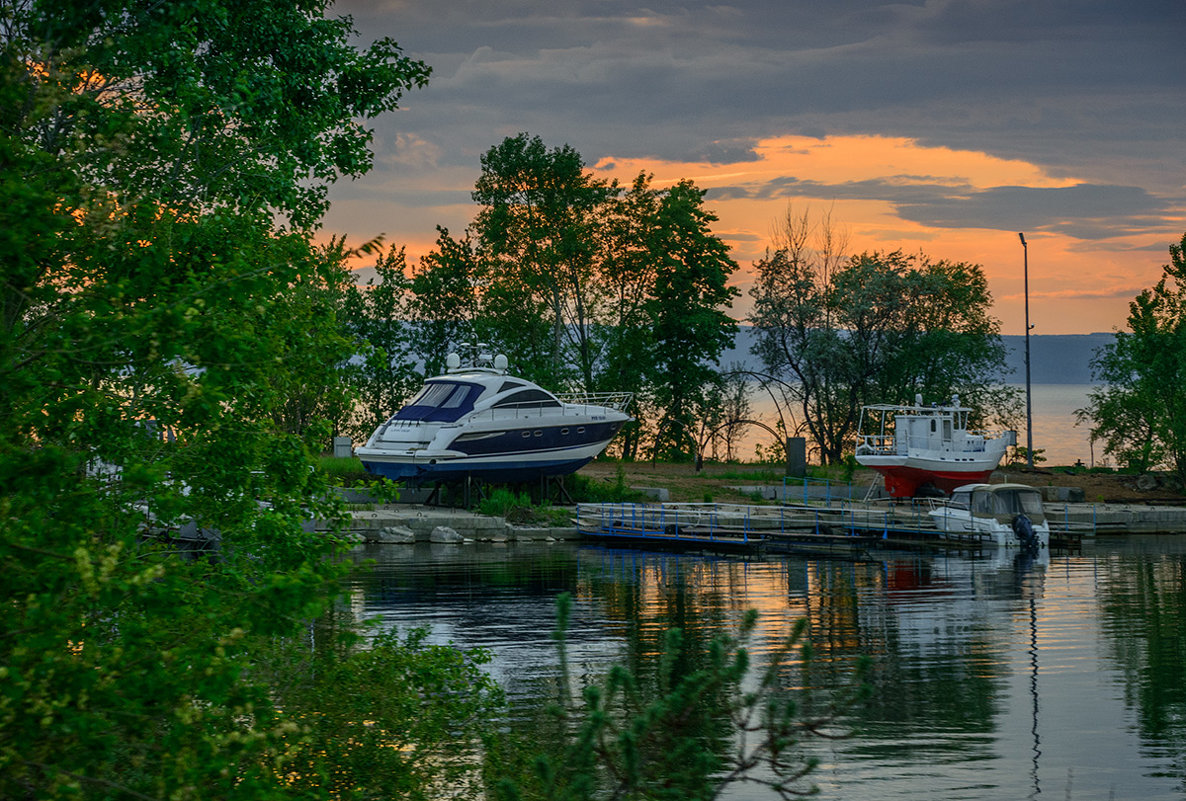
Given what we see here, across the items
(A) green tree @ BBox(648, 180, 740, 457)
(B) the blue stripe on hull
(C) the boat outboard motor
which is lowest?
(C) the boat outboard motor

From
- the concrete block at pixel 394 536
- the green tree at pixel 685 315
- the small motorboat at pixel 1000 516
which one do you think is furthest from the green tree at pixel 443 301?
the small motorboat at pixel 1000 516

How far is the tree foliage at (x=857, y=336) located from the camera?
61.8 metres

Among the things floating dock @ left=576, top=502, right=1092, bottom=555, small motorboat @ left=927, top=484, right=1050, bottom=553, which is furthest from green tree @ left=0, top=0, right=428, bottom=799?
small motorboat @ left=927, top=484, right=1050, bottom=553

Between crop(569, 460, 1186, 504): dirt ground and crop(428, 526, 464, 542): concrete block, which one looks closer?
crop(428, 526, 464, 542): concrete block

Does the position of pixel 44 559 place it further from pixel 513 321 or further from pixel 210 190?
pixel 513 321

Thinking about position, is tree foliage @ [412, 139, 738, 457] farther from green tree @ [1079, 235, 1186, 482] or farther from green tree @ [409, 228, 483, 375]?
green tree @ [1079, 235, 1186, 482]

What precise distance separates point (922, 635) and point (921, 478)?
2786 centimetres

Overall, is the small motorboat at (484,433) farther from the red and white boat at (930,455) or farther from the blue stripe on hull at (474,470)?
the red and white boat at (930,455)

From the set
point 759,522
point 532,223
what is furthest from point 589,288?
point 759,522

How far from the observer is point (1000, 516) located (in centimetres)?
3966

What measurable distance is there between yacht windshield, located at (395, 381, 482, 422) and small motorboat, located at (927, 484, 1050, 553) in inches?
674

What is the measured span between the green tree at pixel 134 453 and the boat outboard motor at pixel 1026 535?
104ft

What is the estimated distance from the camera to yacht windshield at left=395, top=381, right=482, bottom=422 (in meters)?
42.2

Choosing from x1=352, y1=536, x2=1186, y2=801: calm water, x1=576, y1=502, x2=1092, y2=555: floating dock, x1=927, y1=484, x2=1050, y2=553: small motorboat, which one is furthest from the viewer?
x1=927, y1=484, x2=1050, y2=553: small motorboat
